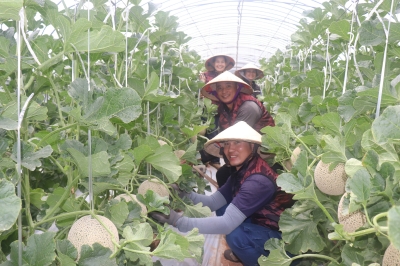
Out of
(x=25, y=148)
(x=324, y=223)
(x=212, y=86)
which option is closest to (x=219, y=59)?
(x=212, y=86)

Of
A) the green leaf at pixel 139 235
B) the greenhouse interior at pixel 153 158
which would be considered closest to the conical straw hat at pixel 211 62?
the greenhouse interior at pixel 153 158

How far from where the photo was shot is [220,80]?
9.40ft

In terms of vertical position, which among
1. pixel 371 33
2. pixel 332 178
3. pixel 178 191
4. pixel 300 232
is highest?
pixel 371 33

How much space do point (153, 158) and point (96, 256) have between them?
0.51 metres

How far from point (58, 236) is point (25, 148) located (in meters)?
0.26

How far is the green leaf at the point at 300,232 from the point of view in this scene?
53.4 inches

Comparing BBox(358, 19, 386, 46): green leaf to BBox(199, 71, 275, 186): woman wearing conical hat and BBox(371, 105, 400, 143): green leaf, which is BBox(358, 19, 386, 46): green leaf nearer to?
BBox(371, 105, 400, 143): green leaf

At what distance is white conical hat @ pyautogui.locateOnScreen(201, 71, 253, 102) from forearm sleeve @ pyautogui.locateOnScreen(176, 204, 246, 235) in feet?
3.99

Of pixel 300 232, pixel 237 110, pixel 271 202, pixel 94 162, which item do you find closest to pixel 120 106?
pixel 94 162

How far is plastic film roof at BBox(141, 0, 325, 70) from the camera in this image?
8172 mm

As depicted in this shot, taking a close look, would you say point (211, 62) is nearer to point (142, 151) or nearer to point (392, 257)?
point (142, 151)

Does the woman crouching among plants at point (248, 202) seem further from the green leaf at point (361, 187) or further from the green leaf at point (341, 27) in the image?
the green leaf at point (361, 187)

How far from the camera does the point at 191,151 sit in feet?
5.82

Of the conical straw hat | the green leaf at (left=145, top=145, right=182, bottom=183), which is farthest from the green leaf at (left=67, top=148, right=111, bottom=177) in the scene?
the conical straw hat
